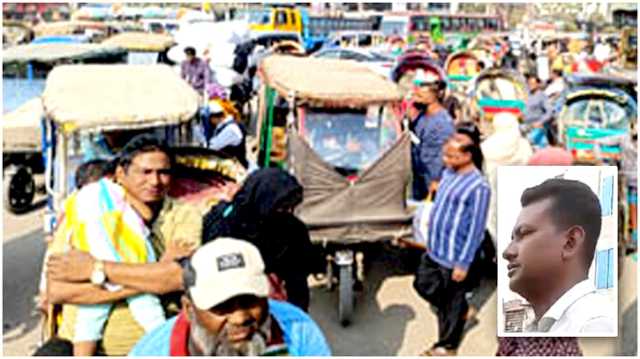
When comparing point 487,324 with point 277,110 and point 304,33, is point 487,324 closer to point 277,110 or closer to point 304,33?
point 277,110

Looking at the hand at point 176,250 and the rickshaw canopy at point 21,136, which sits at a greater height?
the hand at point 176,250

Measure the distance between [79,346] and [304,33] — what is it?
28.9 metres

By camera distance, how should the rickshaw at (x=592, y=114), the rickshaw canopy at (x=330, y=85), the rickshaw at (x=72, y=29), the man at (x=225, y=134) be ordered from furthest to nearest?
the rickshaw at (x=72, y=29) < the rickshaw at (x=592, y=114) < the man at (x=225, y=134) < the rickshaw canopy at (x=330, y=85)

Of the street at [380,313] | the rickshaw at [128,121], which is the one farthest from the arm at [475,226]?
the rickshaw at [128,121]

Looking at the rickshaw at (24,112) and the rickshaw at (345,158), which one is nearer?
the rickshaw at (345,158)

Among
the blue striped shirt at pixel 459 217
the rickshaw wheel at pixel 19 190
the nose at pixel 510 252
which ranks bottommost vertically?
the rickshaw wheel at pixel 19 190

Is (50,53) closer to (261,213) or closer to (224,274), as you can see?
(261,213)

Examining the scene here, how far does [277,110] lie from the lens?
8.08 m

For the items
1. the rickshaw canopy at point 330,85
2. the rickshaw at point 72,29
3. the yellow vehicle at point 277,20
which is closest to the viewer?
the rickshaw canopy at point 330,85

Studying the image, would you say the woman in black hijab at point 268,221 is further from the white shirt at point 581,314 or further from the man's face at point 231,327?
the white shirt at point 581,314

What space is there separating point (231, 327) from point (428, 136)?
512cm

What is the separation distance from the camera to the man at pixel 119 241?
9.77 feet

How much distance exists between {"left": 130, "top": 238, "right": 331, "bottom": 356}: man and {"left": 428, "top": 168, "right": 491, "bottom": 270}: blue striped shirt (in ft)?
7.43

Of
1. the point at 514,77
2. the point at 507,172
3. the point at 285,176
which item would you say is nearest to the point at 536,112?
the point at 514,77
